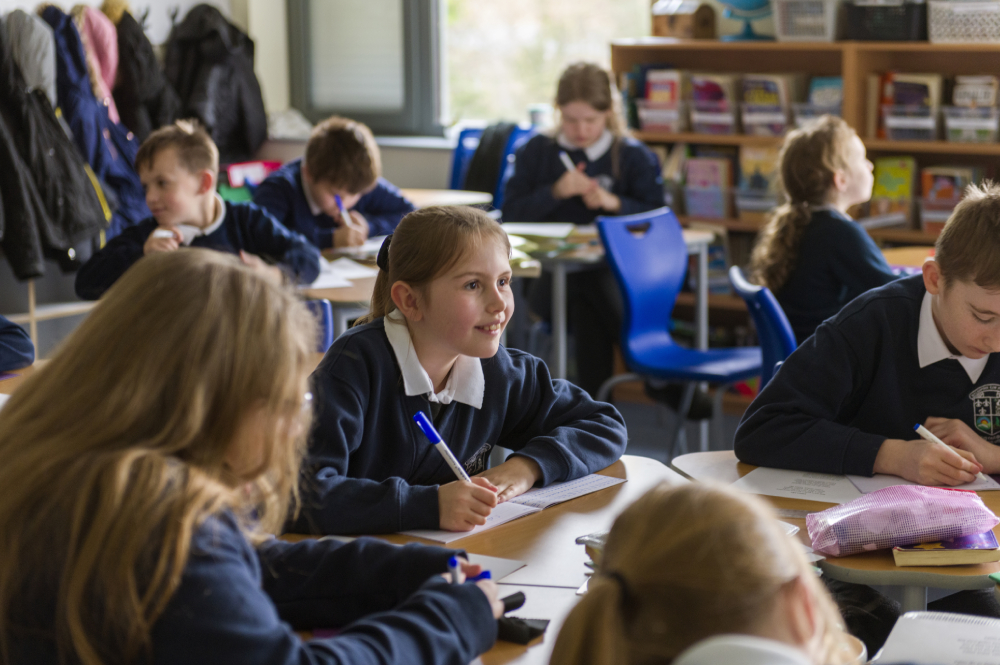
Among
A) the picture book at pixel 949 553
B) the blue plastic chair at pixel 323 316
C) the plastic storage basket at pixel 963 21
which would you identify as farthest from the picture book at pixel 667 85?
the picture book at pixel 949 553

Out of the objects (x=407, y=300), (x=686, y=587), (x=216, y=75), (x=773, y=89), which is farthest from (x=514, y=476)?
(x=216, y=75)

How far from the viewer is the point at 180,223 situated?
9.18 feet

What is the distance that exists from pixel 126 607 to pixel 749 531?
0.44 m

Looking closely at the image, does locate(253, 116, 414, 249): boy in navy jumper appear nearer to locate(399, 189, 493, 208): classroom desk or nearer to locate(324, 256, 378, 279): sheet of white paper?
locate(324, 256, 378, 279): sheet of white paper

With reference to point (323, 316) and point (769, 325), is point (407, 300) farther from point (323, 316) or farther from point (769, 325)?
point (769, 325)

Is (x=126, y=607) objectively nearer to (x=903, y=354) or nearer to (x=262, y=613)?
(x=262, y=613)

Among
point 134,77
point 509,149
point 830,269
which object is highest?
point 134,77

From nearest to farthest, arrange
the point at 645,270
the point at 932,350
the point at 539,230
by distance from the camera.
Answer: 1. the point at 932,350
2. the point at 645,270
3. the point at 539,230

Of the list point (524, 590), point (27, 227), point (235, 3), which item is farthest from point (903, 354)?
point (235, 3)

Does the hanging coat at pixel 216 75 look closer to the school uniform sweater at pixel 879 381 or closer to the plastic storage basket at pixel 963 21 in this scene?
the plastic storage basket at pixel 963 21

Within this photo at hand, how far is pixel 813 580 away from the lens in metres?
0.75

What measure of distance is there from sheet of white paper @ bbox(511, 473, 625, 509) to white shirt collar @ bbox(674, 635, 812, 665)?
724 mm

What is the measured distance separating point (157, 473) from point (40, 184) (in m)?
3.79

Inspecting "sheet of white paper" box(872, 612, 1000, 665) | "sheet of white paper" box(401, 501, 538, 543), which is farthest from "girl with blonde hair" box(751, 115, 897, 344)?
"sheet of white paper" box(872, 612, 1000, 665)
